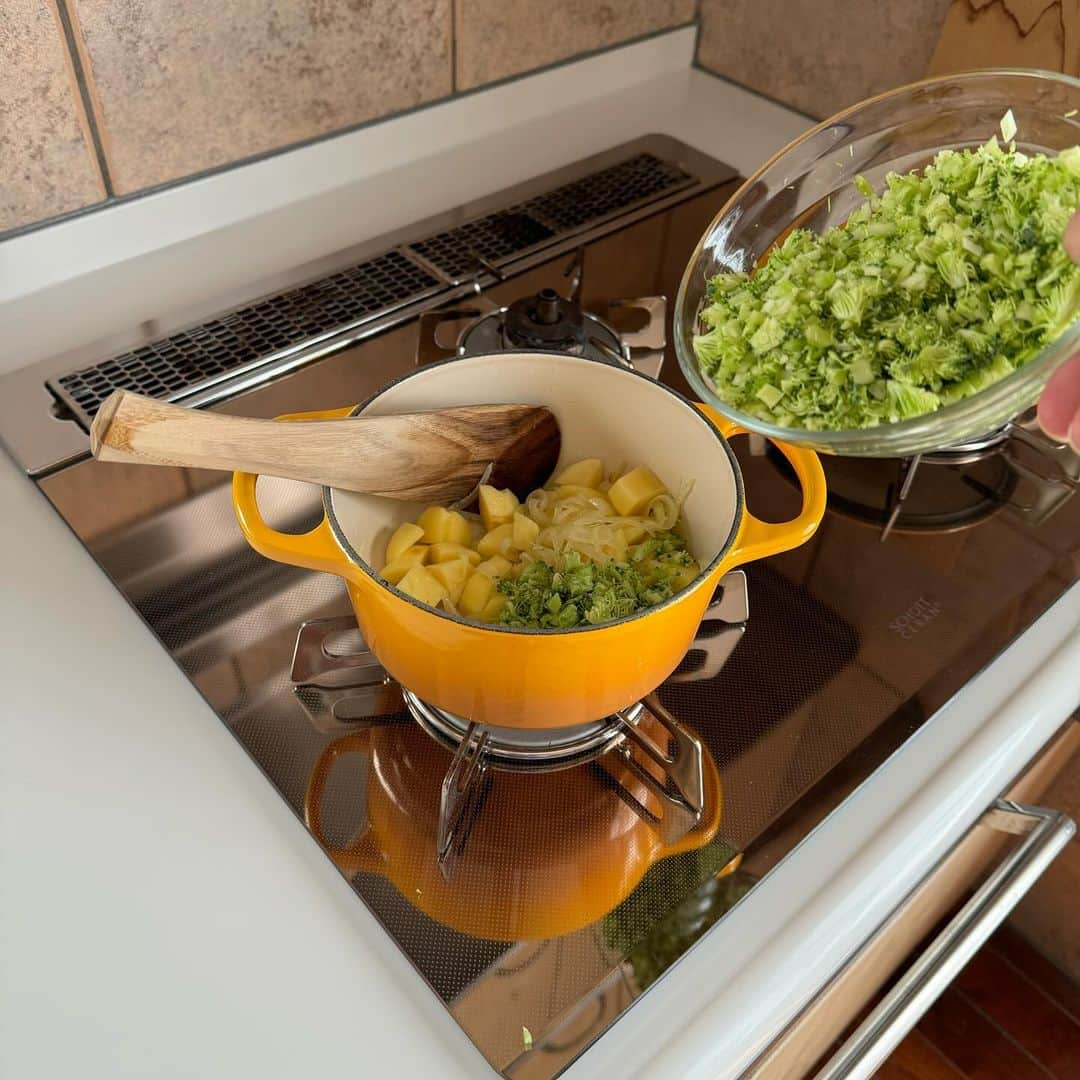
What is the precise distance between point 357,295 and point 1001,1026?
3.68ft

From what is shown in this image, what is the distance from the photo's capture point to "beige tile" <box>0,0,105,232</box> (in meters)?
0.78

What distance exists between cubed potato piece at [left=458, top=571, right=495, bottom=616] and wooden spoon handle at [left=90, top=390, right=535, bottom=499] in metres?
0.07

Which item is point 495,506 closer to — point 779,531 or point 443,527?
point 443,527

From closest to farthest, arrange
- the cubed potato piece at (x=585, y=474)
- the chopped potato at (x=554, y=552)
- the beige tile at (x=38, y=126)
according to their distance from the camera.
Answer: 1. the chopped potato at (x=554, y=552)
2. the cubed potato piece at (x=585, y=474)
3. the beige tile at (x=38, y=126)

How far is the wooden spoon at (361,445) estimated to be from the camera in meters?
0.47

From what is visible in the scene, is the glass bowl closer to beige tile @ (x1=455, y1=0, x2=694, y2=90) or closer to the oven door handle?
the oven door handle

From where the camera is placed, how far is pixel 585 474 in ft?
2.12

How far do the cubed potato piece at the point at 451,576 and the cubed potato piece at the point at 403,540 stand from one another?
3 centimetres

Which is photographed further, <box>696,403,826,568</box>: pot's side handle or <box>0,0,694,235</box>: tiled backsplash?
<box>0,0,694,235</box>: tiled backsplash

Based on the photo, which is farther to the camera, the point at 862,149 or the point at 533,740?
the point at 862,149

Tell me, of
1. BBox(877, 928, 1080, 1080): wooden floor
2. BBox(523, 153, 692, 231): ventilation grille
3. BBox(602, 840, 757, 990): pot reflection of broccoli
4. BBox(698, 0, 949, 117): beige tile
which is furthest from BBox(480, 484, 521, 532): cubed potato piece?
BBox(877, 928, 1080, 1080): wooden floor

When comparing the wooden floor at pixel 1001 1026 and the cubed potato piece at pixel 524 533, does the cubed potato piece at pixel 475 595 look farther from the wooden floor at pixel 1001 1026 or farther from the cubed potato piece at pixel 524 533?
the wooden floor at pixel 1001 1026

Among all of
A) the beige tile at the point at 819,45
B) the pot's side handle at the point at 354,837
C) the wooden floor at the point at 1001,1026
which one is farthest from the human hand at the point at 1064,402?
the wooden floor at the point at 1001,1026

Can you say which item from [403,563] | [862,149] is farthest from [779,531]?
[862,149]
